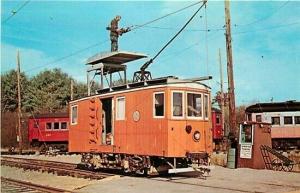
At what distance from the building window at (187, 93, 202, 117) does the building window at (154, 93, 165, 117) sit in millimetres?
920

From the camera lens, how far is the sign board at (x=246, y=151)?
17.9m

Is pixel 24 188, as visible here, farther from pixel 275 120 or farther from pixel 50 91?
pixel 50 91

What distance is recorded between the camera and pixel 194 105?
599 inches

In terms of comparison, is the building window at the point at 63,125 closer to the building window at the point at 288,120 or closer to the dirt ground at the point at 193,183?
the building window at the point at 288,120

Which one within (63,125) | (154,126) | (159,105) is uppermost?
(159,105)

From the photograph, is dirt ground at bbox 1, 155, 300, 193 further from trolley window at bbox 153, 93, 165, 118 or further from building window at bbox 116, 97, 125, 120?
building window at bbox 116, 97, 125, 120

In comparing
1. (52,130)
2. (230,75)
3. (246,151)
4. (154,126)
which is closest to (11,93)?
(52,130)

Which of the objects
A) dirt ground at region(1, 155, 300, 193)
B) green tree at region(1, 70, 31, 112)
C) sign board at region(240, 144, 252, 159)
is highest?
green tree at region(1, 70, 31, 112)

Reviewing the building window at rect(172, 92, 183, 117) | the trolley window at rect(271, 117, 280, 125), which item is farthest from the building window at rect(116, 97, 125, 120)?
the trolley window at rect(271, 117, 280, 125)

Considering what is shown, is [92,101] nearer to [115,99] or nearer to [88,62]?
[115,99]

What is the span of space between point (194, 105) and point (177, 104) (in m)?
0.81

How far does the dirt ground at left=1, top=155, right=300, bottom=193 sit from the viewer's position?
12.1 metres

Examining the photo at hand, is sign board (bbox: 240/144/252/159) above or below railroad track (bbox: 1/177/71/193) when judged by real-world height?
above

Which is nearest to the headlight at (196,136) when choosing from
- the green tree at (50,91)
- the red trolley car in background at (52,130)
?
the red trolley car in background at (52,130)
